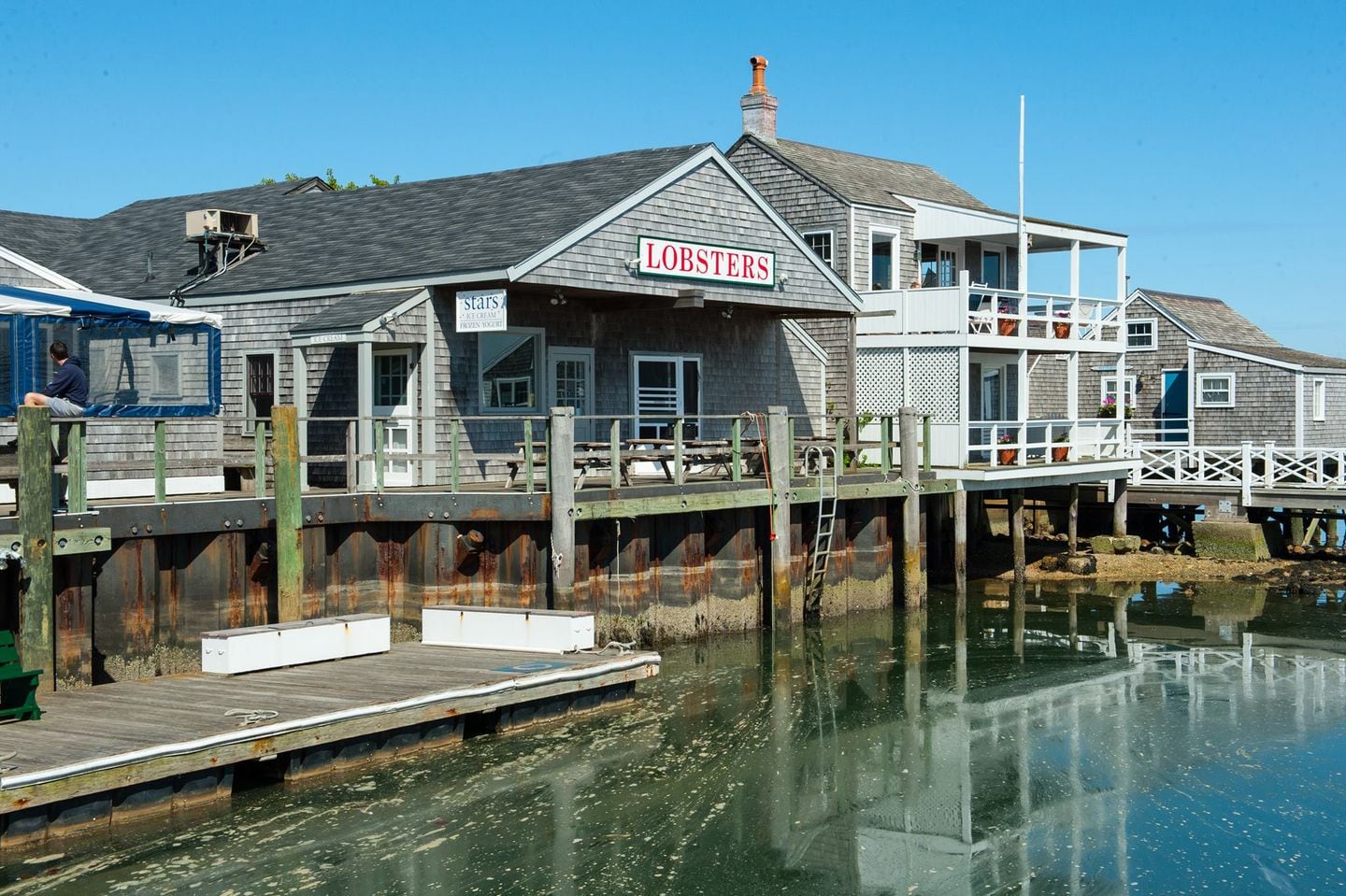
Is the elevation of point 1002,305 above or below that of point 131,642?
above

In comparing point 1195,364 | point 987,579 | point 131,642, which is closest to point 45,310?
point 131,642

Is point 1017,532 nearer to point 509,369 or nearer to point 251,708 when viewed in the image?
point 509,369

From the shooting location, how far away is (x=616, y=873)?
10.9 meters

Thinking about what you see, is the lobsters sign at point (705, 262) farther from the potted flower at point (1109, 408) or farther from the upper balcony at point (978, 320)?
the potted flower at point (1109, 408)

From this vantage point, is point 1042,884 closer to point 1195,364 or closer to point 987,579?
point 987,579

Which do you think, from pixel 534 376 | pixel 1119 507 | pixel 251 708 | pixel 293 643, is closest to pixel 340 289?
pixel 534 376

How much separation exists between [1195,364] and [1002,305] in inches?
396

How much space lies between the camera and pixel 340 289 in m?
21.7

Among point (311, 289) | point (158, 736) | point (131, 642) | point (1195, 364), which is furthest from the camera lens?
point (1195, 364)

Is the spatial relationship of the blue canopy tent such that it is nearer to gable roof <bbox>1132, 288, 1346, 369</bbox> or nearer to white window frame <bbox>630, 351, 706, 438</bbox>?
white window frame <bbox>630, 351, 706, 438</bbox>

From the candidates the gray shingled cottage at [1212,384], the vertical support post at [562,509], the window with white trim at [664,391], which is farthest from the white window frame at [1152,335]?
the vertical support post at [562,509]

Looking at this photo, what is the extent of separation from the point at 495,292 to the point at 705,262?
4568mm

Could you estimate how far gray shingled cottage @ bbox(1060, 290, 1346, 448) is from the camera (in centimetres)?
3641

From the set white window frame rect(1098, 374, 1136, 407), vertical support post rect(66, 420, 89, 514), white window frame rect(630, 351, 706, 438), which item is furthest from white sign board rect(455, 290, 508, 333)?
white window frame rect(1098, 374, 1136, 407)
